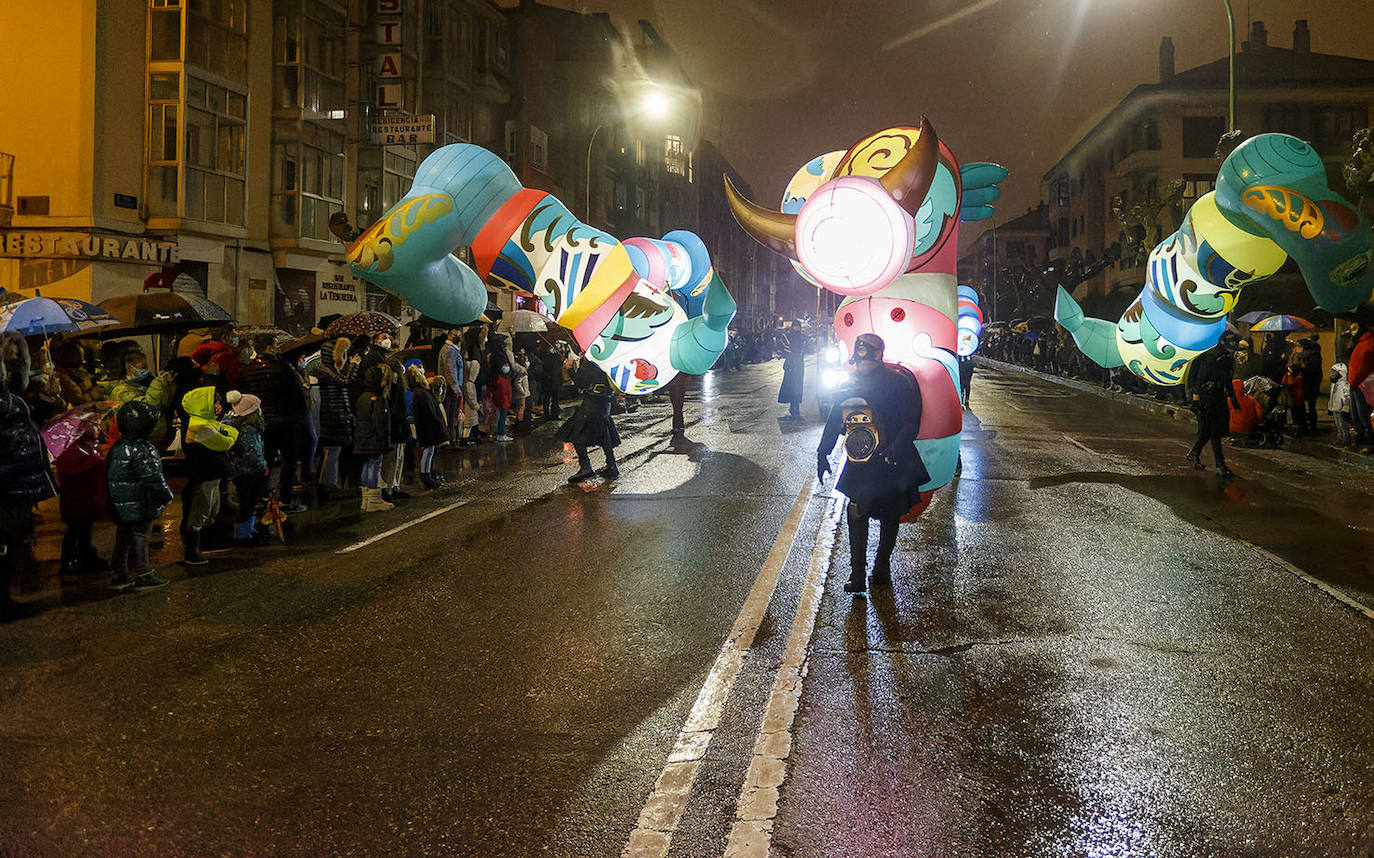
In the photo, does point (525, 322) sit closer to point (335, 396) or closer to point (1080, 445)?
point (335, 396)

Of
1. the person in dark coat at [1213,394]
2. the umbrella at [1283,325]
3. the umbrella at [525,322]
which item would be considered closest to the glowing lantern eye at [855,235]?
the person in dark coat at [1213,394]

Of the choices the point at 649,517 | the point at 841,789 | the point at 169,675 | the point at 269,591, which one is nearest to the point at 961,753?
the point at 841,789

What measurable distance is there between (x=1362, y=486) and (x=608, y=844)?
40.8 ft

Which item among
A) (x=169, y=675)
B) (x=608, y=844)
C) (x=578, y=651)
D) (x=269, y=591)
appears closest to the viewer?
(x=608, y=844)

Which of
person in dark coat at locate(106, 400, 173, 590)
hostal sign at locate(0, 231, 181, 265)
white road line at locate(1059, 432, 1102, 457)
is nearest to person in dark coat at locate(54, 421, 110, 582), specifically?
person in dark coat at locate(106, 400, 173, 590)

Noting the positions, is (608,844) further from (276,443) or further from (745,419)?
(745,419)

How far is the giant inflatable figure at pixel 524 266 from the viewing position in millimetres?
12203

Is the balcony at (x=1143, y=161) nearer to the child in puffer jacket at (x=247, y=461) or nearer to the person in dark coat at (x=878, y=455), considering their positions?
the person in dark coat at (x=878, y=455)

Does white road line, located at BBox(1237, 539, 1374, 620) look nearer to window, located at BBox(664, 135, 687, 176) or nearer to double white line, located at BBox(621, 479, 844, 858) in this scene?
double white line, located at BBox(621, 479, 844, 858)

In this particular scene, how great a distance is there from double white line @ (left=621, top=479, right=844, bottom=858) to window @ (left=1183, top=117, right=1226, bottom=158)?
57.7m

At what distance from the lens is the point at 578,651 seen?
5828 millimetres

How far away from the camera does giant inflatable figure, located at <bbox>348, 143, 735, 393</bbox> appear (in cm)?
1220

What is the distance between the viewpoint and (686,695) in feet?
16.8

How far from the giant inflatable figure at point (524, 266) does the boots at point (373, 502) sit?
270 centimetres
